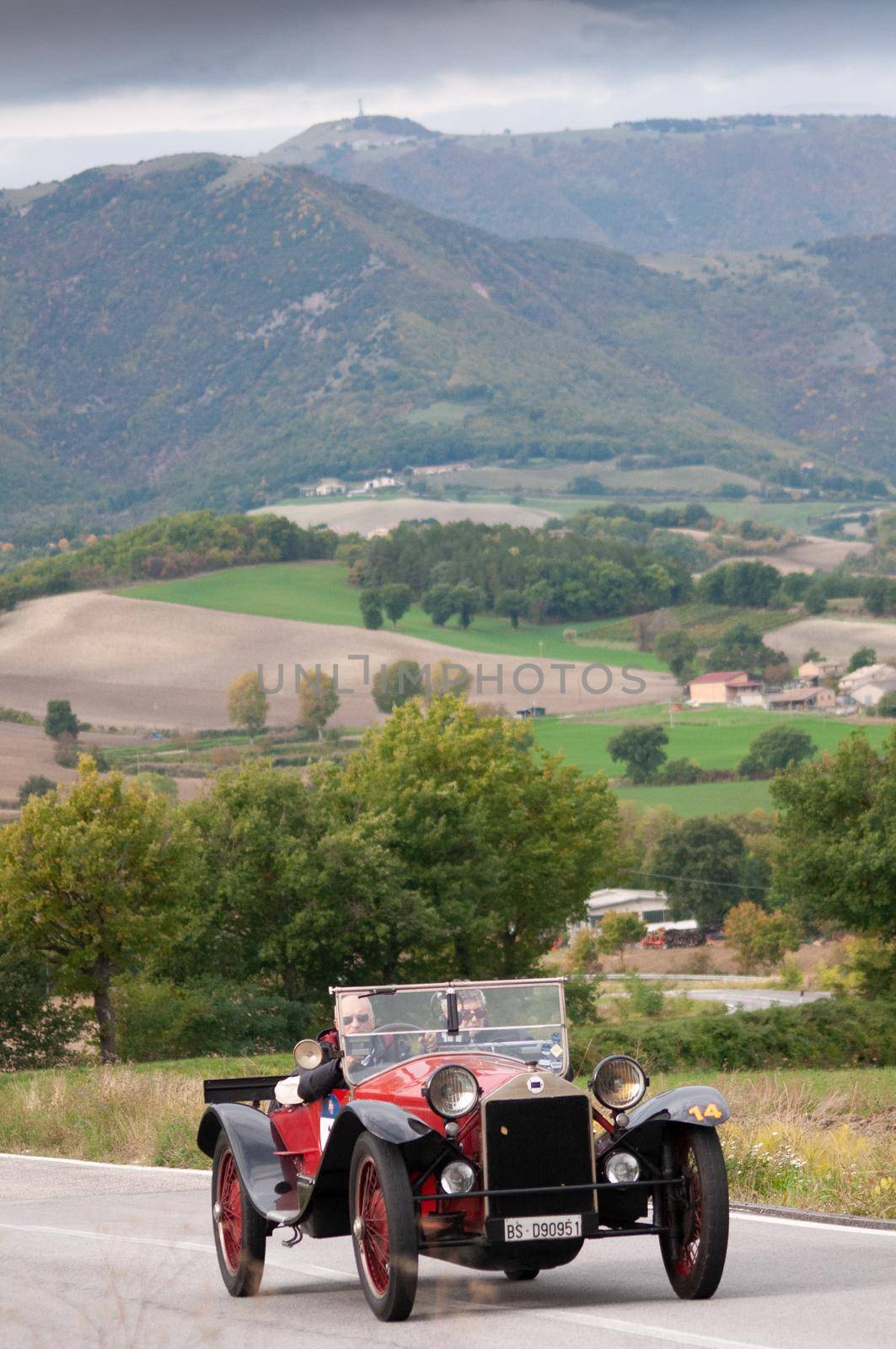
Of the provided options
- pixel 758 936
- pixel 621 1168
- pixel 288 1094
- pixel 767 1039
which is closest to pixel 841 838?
pixel 767 1039

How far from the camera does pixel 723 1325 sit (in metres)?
7.46

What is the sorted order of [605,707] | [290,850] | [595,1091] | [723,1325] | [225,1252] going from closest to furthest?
[723,1325] → [595,1091] → [225,1252] → [290,850] → [605,707]

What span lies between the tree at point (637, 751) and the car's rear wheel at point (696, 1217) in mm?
150580

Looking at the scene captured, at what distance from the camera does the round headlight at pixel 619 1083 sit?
29.1 ft

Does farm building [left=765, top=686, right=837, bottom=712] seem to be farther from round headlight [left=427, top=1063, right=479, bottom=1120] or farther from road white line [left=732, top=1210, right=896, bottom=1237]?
round headlight [left=427, top=1063, right=479, bottom=1120]

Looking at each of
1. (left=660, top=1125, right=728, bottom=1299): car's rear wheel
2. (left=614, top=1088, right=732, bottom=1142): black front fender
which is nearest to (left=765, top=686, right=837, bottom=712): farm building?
(left=614, top=1088, right=732, bottom=1142): black front fender

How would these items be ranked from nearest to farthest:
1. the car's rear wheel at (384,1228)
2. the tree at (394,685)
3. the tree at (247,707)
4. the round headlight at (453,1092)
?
the car's rear wheel at (384,1228) < the round headlight at (453,1092) < the tree at (247,707) < the tree at (394,685)

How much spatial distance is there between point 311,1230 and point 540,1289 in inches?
47.0

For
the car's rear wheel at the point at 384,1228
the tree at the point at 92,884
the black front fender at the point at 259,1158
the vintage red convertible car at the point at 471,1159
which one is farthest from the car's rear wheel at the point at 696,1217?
the tree at the point at 92,884

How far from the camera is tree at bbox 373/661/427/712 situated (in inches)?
7554

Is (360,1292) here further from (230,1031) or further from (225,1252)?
(230,1031)

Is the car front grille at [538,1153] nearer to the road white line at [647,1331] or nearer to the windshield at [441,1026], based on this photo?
the road white line at [647,1331]

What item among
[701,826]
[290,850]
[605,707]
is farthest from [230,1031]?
[605,707]

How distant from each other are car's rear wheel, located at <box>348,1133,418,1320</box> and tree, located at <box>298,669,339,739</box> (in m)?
181
